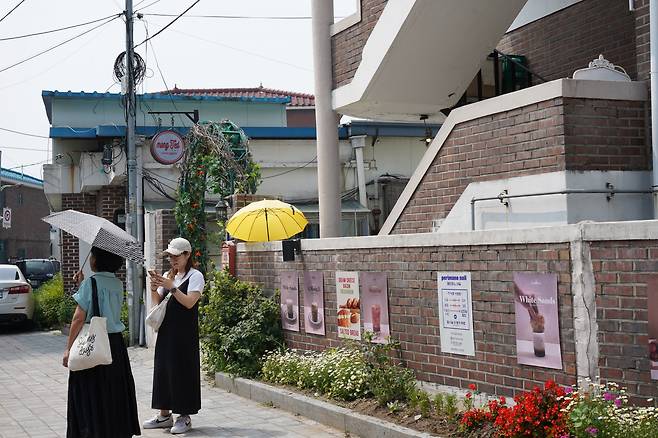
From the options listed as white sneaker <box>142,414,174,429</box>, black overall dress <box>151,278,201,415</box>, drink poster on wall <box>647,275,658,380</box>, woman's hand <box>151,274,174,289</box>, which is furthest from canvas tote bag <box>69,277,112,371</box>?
drink poster on wall <box>647,275,658,380</box>

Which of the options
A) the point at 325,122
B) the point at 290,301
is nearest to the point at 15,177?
the point at 325,122

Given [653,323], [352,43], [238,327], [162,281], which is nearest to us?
[653,323]

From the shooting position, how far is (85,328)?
703cm

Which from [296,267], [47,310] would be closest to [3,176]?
[47,310]

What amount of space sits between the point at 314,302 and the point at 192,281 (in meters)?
2.19

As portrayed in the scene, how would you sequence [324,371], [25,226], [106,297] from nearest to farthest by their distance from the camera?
[106,297] < [324,371] < [25,226]

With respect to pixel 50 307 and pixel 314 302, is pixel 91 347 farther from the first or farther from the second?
pixel 50 307

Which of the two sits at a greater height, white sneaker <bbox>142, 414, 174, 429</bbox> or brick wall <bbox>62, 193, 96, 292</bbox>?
brick wall <bbox>62, 193, 96, 292</bbox>

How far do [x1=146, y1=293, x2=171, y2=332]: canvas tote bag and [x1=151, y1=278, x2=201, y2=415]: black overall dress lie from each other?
4 centimetres

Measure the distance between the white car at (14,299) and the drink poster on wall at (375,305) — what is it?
14.1 metres

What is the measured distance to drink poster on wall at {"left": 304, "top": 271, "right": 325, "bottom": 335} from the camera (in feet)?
34.1

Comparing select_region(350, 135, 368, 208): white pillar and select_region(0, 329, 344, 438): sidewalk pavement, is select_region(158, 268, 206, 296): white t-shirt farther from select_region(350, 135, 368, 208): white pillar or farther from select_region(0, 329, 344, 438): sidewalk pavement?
select_region(350, 135, 368, 208): white pillar

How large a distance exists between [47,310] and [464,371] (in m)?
16.6

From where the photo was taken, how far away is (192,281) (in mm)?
8750
